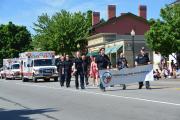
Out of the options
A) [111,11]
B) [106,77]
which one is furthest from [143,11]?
[106,77]

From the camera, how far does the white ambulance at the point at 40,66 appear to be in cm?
3988

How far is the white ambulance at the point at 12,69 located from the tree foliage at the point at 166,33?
13.9 metres

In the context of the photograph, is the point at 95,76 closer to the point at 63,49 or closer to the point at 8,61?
the point at 8,61

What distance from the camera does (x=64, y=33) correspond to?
71.9m

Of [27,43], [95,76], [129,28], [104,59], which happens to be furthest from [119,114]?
[27,43]

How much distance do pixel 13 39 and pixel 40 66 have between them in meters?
66.3

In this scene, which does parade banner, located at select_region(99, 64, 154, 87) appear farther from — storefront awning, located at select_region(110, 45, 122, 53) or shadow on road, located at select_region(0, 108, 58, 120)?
storefront awning, located at select_region(110, 45, 122, 53)

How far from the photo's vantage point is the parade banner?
22641mm

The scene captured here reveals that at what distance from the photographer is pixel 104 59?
23.7 meters

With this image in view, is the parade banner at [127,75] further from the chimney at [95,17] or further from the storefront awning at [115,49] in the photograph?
the chimney at [95,17]

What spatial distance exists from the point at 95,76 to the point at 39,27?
5182cm

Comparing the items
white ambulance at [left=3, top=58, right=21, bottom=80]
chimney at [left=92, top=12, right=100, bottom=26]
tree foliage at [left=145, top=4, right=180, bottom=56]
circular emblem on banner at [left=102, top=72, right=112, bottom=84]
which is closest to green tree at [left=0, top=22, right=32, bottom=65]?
chimney at [left=92, top=12, right=100, bottom=26]

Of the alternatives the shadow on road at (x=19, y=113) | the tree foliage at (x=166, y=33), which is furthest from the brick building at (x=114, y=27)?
the shadow on road at (x=19, y=113)

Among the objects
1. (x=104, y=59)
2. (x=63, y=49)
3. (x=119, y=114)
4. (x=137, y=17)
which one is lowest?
(x=119, y=114)
